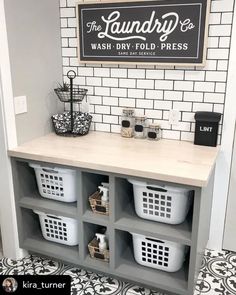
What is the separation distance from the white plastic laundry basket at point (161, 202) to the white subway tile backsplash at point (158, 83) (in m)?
0.58

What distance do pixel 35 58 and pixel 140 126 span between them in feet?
2.86

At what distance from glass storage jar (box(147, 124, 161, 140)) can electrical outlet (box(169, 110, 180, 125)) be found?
0.10 metres

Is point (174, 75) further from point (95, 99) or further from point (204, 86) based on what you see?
point (95, 99)

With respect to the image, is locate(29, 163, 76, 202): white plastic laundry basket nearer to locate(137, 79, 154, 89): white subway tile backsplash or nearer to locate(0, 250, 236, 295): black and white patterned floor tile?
locate(0, 250, 236, 295): black and white patterned floor tile

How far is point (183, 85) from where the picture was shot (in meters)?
2.19

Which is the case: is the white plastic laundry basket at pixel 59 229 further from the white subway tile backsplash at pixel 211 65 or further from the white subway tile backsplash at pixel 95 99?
the white subway tile backsplash at pixel 211 65

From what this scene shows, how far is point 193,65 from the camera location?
210 centimetres

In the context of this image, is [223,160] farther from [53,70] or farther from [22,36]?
[22,36]

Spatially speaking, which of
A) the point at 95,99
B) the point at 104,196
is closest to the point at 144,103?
the point at 95,99

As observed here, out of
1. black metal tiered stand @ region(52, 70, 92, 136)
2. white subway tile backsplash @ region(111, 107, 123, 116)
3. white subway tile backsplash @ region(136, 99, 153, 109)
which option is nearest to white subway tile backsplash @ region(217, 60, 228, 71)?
white subway tile backsplash @ region(136, 99, 153, 109)

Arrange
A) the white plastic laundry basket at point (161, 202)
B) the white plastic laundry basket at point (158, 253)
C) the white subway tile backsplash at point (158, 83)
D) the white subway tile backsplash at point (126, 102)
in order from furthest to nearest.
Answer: the white subway tile backsplash at point (126, 102) → the white subway tile backsplash at point (158, 83) → the white plastic laundry basket at point (158, 253) → the white plastic laundry basket at point (161, 202)

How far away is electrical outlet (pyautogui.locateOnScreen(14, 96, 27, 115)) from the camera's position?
2.07m

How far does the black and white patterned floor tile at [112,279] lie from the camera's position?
2.02 m

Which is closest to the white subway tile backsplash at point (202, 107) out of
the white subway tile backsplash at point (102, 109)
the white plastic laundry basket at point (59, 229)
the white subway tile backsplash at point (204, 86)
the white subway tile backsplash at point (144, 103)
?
the white subway tile backsplash at point (204, 86)
